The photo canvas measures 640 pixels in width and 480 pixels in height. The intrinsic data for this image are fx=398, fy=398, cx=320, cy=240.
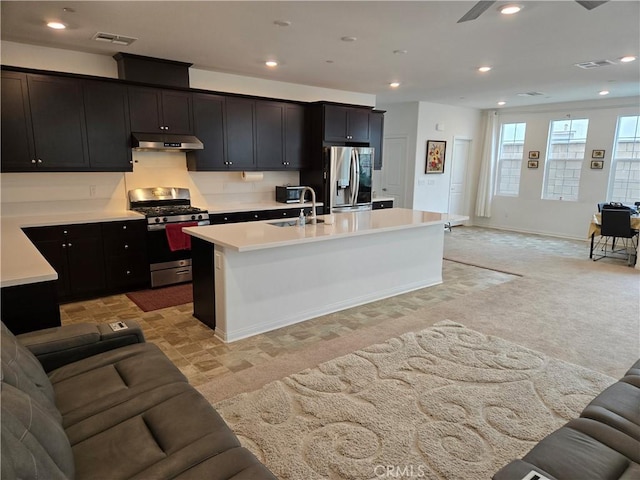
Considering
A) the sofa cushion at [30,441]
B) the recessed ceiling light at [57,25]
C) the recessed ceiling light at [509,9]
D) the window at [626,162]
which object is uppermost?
the recessed ceiling light at [57,25]

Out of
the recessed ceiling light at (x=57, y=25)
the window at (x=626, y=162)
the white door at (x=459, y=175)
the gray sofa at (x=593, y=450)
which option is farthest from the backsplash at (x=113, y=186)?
the window at (x=626, y=162)

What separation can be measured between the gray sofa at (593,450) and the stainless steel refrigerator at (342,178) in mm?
4792

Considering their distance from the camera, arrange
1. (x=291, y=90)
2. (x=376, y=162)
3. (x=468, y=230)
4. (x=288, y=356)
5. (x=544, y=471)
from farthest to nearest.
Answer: (x=468, y=230) < (x=376, y=162) < (x=291, y=90) < (x=288, y=356) < (x=544, y=471)

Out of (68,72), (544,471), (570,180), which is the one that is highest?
(68,72)

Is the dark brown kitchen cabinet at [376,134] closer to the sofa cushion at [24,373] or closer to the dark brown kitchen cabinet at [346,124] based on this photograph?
the dark brown kitchen cabinet at [346,124]

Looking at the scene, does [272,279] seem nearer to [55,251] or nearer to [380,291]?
[380,291]

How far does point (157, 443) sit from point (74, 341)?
37.4 inches

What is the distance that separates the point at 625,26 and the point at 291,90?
4216mm

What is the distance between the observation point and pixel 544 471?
4.53 ft

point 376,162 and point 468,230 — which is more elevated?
point 376,162

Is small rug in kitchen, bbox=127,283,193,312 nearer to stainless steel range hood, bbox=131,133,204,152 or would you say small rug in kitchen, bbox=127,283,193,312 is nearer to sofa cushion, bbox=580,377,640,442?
stainless steel range hood, bbox=131,133,204,152

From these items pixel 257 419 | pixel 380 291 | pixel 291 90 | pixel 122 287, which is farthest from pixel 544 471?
pixel 291 90

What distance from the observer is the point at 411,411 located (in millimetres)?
2428

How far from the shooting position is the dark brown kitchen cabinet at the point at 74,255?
4048mm
